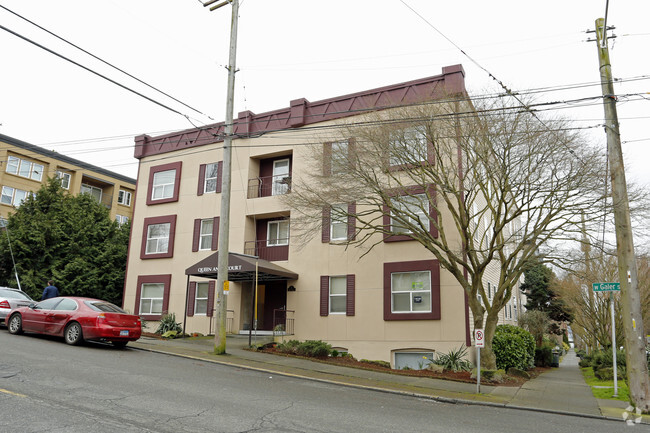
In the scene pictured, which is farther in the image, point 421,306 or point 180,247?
point 180,247

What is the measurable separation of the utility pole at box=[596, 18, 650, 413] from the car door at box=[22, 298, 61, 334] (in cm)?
1584

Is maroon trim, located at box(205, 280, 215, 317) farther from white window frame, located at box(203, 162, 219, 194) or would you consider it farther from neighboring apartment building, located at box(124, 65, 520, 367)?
white window frame, located at box(203, 162, 219, 194)

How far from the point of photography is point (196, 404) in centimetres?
816

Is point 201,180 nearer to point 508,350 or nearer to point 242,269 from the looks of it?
point 242,269

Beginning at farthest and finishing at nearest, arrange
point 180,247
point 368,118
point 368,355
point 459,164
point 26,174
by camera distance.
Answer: point 26,174 < point 180,247 < point 368,355 < point 368,118 < point 459,164

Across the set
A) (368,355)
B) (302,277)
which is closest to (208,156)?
(302,277)

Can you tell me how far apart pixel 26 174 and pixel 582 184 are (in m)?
41.1

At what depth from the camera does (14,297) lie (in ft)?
59.1

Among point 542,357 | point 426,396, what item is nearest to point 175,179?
point 426,396

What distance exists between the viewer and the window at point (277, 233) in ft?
73.7

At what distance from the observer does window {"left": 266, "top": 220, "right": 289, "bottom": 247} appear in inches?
885

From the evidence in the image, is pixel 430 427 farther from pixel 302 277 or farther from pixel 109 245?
pixel 109 245

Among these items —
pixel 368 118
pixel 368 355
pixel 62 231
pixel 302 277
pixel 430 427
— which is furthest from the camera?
pixel 62 231

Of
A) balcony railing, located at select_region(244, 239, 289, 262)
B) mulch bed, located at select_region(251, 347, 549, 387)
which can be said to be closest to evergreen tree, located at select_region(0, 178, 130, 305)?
balcony railing, located at select_region(244, 239, 289, 262)
